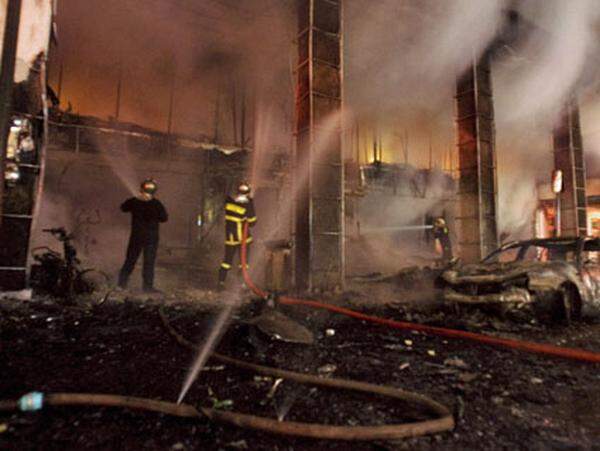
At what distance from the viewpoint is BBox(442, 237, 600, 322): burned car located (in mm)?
4184

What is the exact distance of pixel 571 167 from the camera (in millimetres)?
12953

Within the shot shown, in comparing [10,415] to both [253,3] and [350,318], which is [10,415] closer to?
[350,318]

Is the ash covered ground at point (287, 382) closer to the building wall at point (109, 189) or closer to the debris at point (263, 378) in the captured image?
the debris at point (263, 378)

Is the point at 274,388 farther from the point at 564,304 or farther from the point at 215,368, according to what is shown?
the point at 564,304

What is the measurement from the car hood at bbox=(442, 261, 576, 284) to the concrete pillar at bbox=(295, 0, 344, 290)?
3028mm

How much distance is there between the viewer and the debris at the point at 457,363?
9.39ft

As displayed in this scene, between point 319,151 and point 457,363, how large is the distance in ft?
17.8

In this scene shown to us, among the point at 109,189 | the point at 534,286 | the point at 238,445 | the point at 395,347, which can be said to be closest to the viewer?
the point at 238,445

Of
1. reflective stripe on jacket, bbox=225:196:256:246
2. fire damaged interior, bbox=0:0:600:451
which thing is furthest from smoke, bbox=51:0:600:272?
reflective stripe on jacket, bbox=225:196:256:246

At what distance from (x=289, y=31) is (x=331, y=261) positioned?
822 centimetres

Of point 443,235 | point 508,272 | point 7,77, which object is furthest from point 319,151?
point 443,235

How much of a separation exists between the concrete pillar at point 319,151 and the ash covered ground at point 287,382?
3.02 m

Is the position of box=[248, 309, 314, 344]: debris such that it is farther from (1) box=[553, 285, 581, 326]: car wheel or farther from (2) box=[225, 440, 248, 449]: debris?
(1) box=[553, 285, 581, 326]: car wheel

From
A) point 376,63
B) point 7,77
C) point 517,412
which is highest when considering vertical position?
point 376,63
